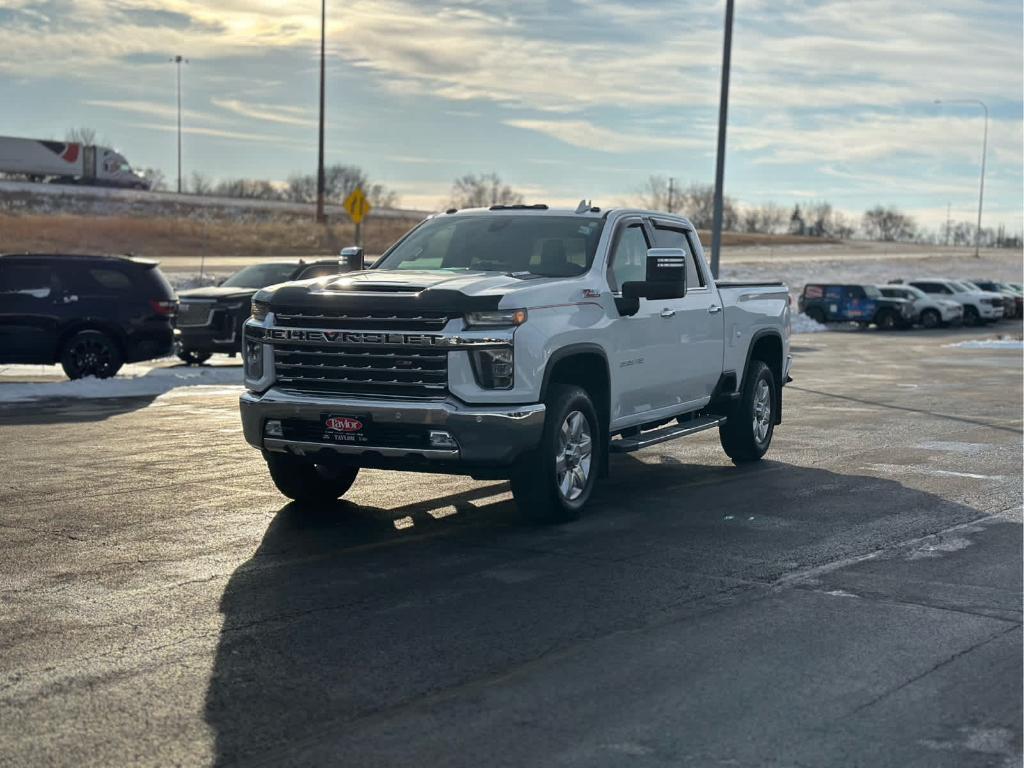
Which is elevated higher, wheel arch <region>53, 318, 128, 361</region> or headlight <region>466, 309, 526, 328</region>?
headlight <region>466, 309, 526, 328</region>

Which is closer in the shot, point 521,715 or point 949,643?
point 521,715

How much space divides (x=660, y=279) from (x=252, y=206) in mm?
92771

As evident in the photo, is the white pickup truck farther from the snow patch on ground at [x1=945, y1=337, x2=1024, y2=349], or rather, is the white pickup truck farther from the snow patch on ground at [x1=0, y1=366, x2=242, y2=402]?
the snow patch on ground at [x1=945, y1=337, x2=1024, y2=349]

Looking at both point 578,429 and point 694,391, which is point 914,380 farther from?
point 578,429

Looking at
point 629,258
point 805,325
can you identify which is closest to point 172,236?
point 805,325

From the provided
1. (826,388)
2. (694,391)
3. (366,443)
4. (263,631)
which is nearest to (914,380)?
(826,388)

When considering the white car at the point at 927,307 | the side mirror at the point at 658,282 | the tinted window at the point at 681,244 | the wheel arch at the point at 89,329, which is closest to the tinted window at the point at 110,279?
the wheel arch at the point at 89,329

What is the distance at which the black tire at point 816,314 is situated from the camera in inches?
1825

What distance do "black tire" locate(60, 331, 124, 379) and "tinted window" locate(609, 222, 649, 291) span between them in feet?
36.0

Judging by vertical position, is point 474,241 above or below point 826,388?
above

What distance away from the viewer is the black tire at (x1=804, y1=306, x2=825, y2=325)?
4634cm

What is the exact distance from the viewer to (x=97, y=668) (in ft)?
18.6

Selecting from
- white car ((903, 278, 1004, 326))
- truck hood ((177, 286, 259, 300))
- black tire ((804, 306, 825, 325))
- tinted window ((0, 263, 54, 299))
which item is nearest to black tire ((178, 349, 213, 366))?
truck hood ((177, 286, 259, 300))

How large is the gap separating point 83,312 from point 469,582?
13165mm
